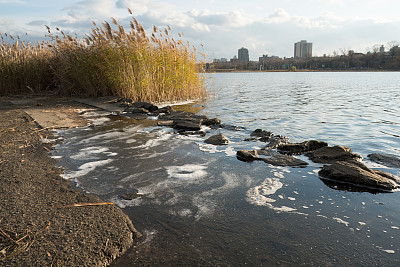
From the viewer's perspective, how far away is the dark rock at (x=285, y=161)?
3.98m

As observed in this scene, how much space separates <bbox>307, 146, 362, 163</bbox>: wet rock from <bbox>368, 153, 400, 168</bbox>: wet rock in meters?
0.24

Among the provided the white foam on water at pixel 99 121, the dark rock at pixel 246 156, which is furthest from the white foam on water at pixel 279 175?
the white foam on water at pixel 99 121

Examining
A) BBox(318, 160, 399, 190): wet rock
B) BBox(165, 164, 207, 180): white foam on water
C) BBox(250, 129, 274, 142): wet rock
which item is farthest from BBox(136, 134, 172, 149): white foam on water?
BBox(318, 160, 399, 190): wet rock

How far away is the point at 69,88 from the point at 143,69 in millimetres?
4581

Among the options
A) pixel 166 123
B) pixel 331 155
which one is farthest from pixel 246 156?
pixel 166 123

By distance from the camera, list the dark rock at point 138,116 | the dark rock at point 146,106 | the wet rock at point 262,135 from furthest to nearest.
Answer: the dark rock at point 146,106 → the dark rock at point 138,116 → the wet rock at point 262,135

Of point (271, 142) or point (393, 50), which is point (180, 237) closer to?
point (271, 142)

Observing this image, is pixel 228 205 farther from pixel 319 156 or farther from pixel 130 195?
pixel 319 156

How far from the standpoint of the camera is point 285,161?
405cm

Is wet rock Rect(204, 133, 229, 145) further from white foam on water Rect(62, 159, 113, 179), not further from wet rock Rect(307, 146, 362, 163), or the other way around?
white foam on water Rect(62, 159, 113, 179)

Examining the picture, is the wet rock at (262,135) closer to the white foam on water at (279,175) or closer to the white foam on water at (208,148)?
the white foam on water at (208,148)

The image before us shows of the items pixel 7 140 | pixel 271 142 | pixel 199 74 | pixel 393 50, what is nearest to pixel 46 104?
pixel 7 140

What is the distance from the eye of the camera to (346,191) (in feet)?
10.3

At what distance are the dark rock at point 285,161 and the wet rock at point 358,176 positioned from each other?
0.40 metres
